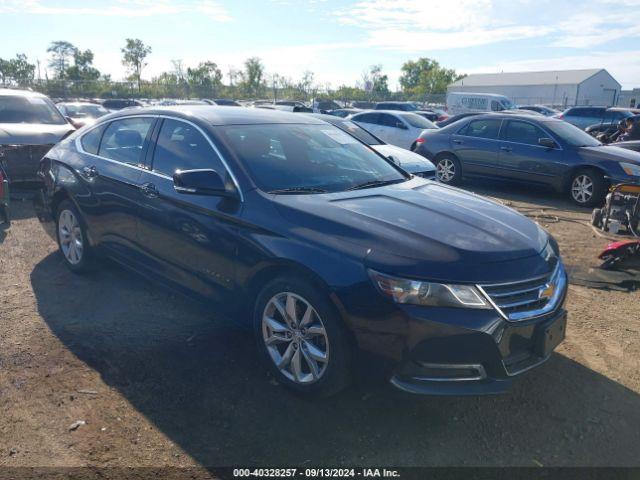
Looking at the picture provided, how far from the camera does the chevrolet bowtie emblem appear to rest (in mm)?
3000

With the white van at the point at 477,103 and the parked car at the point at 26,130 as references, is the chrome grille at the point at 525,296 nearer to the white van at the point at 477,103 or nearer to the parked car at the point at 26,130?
the parked car at the point at 26,130

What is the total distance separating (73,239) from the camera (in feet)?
17.2

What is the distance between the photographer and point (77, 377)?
3.46m

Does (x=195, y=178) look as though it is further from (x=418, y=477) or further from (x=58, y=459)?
(x=418, y=477)

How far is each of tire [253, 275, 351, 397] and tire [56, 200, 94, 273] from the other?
97.4 inches

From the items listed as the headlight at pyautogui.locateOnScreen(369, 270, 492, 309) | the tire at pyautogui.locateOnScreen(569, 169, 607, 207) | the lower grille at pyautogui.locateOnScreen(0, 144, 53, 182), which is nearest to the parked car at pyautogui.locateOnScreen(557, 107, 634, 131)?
the tire at pyautogui.locateOnScreen(569, 169, 607, 207)

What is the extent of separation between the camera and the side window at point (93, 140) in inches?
198

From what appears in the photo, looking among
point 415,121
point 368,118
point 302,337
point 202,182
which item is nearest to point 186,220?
point 202,182

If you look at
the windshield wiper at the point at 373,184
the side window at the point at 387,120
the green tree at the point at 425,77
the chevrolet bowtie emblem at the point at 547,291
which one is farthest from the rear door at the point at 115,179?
the green tree at the point at 425,77

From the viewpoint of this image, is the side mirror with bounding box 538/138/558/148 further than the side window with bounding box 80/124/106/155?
Yes

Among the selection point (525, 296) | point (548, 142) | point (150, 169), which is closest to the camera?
point (525, 296)

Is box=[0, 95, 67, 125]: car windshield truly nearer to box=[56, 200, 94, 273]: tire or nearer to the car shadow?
box=[56, 200, 94, 273]: tire

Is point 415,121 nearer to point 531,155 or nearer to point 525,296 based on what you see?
point 531,155

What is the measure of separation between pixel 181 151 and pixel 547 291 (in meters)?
2.69
